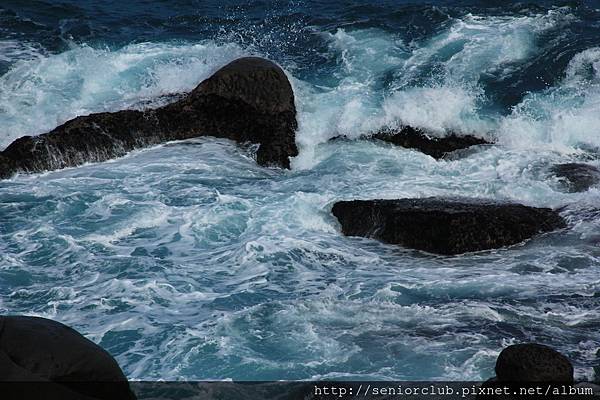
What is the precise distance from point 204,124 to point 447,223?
476 cm

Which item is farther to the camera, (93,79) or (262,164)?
(93,79)

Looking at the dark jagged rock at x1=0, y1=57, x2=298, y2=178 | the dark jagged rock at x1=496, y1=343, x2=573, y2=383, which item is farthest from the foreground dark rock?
the dark jagged rock at x1=0, y1=57, x2=298, y2=178

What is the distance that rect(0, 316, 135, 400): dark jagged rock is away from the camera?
18.4 feet

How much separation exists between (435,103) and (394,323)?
613 centimetres

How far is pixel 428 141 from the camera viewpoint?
13031mm

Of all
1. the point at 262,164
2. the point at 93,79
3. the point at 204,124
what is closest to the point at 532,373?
the point at 262,164

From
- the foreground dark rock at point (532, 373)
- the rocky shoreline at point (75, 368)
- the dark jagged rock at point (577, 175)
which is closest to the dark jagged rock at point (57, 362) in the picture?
the rocky shoreline at point (75, 368)

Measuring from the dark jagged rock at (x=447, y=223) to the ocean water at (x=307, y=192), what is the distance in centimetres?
18

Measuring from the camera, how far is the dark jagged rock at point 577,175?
11430mm

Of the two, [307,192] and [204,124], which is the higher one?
[204,124]

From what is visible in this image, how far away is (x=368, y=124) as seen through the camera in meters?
13.6

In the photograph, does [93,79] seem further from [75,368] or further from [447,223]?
[75,368]

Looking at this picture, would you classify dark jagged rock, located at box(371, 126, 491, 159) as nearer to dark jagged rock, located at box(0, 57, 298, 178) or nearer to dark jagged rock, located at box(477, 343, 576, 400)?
dark jagged rock, located at box(0, 57, 298, 178)

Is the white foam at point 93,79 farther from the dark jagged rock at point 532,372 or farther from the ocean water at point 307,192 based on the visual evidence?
the dark jagged rock at point 532,372
